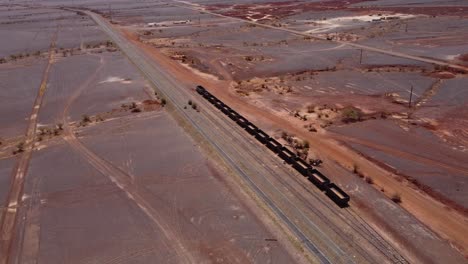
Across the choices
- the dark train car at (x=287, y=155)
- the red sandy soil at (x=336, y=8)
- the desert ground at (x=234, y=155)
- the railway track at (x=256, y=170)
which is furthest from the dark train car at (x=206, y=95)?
the red sandy soil at (x=336, y=8)

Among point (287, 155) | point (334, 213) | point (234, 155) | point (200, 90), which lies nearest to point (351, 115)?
point (287, 155)

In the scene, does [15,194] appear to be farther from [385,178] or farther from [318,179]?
[385,178]

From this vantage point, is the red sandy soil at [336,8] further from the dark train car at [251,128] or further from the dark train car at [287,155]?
the dark train car at [287,155]

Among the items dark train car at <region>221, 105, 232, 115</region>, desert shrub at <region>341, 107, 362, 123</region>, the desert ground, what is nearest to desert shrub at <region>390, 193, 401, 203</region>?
the desert ground

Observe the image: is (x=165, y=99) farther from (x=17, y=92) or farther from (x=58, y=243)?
(x=58, y=243)

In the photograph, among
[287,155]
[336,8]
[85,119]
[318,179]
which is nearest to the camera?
[318,179]

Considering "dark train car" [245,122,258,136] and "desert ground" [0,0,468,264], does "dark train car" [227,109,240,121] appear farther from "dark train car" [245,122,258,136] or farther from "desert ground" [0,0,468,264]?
"dark train car" [245,122,258,136]
